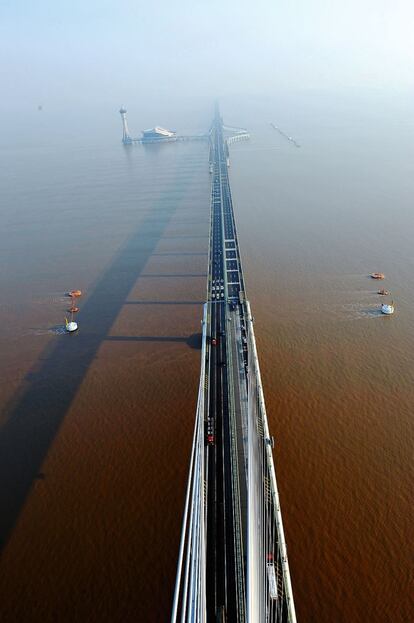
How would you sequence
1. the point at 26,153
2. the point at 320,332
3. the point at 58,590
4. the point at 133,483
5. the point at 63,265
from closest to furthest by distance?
the point at 58,590 < the point at 133,483 < the point at 320,332 < the point at 63,265 < the point at 26,153

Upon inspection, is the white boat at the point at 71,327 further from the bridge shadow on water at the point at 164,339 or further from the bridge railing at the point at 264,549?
the bridge railing at the point at 264,549

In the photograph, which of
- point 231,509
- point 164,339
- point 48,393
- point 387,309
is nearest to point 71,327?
point 48,393

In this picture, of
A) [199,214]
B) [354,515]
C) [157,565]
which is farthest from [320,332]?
[199,214]

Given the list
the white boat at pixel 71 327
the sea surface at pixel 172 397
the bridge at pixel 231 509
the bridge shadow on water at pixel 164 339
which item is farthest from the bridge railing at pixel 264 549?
the white boat at pixel 71 327

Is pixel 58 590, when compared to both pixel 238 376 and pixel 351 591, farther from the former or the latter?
pixel 238 376

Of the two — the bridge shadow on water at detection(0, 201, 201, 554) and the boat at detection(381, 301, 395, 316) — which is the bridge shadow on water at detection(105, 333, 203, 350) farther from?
the boat at detection(381, 301, 395, 316)

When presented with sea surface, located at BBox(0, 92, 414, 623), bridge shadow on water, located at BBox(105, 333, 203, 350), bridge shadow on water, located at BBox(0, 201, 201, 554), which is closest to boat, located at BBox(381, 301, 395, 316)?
sea surface, located at BBox(0, 92, 414, 623)

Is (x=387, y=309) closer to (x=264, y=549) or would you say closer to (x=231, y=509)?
(x=231, y=509)
